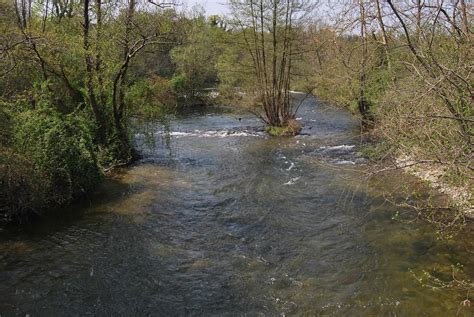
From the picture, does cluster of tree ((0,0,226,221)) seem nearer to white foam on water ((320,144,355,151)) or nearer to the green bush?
the green bush

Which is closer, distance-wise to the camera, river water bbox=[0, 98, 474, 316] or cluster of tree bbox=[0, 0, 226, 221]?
river water bbox=[0, 98, 474, 316]

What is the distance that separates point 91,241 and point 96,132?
6.60 m

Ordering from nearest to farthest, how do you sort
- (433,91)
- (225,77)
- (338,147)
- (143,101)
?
(433,91) → (143,101) → (338,147) → (225,77)

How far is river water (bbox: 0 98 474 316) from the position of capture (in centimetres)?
713

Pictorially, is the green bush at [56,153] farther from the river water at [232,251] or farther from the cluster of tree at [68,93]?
the river water at [232,251]

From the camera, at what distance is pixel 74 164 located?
37.2 feet

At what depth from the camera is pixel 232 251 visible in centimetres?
901

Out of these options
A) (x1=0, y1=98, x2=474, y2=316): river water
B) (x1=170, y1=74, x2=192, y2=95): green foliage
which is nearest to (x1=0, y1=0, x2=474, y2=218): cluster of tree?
(x1=0, y1=98, x2=474, y2=316): river water

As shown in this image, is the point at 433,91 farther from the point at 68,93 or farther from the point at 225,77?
the point at 225,77

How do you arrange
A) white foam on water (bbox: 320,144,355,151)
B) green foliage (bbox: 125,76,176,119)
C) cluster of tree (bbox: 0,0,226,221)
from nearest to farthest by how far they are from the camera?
cluster of tree (bbox: 0,0,226,221)
green foliage (bbox: 125,76,176,119)
white foam on water (bbox: 320,144,355,151)

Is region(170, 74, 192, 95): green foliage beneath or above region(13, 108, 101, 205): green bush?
above

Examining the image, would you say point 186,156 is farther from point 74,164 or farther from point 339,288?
point 339,288

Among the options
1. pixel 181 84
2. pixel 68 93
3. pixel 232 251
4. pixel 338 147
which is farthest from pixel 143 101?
pixel 181 84

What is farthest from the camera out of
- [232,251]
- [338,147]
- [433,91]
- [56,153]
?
[338,147]
